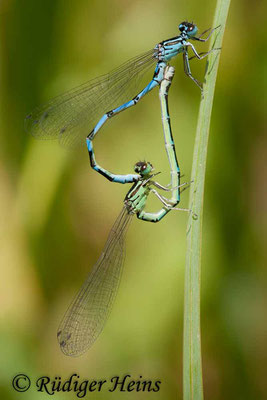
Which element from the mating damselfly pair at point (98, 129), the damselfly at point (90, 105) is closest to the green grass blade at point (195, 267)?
the mating damselfly pair at point (98, 129)

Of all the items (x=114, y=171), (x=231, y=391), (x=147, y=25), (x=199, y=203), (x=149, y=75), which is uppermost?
(x=147, y=25)

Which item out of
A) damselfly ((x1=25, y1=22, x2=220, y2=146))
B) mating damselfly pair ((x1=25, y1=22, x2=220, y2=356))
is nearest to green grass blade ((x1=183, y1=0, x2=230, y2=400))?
mating damselfly pair ((x1=25, y1=22, x2=220, y2=356))

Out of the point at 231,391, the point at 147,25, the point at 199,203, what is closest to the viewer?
the point at 199,203

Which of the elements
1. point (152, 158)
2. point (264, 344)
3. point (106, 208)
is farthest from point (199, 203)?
point (264, 344)

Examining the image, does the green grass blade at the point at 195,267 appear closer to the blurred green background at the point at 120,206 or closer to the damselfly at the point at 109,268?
the damselfly at the point at 109,268

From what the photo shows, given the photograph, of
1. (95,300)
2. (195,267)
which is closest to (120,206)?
(95,300)

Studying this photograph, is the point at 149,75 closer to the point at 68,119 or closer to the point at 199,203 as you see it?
the point at 68,119

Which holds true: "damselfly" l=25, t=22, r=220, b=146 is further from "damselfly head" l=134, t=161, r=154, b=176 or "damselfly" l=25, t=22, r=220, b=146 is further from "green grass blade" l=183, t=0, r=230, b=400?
"green grass blade" l=183, t=0, r=230, b=400

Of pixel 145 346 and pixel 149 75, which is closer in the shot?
pixel 145 346
